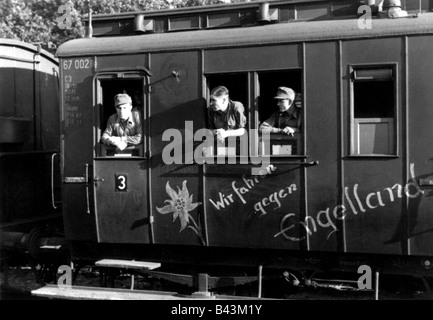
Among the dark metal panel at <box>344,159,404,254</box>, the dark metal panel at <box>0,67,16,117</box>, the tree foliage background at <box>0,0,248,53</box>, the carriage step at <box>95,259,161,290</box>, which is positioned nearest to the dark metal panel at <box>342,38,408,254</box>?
the dark metal panel at <box>344,159,404,254</box>

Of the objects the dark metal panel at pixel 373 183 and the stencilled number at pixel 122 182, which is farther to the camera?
the stencilled number at pixel 122 182

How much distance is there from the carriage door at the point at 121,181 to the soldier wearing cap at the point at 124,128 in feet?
0.16

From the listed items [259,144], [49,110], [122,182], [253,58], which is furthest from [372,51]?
[49,110]

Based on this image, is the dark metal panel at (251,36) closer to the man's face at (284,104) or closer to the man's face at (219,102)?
the man's face at (284,104)

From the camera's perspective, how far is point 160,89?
275 inches

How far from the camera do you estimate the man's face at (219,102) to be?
6.59 metres

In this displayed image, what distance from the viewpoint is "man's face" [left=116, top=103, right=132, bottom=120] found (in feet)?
22.9

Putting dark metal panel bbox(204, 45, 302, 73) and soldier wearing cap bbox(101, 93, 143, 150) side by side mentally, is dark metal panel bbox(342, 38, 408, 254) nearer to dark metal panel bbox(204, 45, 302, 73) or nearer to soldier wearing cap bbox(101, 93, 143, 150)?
A: dark metal panel bbox(204, 45, 302, 73)

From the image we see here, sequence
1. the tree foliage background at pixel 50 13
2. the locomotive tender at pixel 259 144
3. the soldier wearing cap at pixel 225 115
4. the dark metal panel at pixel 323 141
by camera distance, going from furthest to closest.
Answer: the tree foliage background at pixel 50 13, the soldier wearing cap at pixel 225 115, the dark metal panel at pixel 323 141, the locomotive tender at pixel 259 144

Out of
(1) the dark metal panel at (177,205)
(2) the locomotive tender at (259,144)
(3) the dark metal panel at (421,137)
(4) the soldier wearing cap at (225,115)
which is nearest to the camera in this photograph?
(3) the dark metal panel at (421,137)

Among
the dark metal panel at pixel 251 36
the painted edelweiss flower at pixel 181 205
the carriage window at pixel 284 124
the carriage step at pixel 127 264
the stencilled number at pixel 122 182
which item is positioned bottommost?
the carriage step at pixel 127 264

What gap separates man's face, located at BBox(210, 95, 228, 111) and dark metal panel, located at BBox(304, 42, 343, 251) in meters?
0.86

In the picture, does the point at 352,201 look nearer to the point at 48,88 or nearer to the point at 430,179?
the point at 430,179

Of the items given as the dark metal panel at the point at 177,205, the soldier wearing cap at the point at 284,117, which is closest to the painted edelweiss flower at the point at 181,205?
the dark metal panel at the point at 177,205
